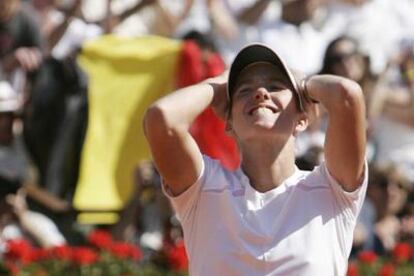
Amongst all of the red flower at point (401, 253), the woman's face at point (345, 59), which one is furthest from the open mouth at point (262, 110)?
the woman's face at point (345, 59)

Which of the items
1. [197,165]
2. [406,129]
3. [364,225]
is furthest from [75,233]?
[197,165]

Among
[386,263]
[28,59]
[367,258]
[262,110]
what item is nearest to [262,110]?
[262,110]

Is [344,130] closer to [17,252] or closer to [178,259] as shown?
[178,259]

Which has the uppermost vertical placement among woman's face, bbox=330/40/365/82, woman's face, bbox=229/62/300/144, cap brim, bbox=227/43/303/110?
cap brim, bbox=227/43/303/110

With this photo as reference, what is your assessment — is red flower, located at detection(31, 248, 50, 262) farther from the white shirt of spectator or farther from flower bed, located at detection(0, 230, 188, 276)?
the white shirt of spectator

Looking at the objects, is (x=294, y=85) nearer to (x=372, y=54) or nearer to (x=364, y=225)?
(x=364, y=225)

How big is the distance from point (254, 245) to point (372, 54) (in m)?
6.73

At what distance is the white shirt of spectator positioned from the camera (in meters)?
4.75

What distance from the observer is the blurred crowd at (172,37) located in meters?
9.80

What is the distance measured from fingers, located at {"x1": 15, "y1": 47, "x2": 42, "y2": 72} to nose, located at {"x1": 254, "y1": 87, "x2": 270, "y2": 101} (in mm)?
5485

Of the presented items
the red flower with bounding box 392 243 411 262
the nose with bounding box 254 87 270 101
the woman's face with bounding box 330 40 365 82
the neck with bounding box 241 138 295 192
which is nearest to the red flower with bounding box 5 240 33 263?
the red flower with bounding box 392 243 411 262

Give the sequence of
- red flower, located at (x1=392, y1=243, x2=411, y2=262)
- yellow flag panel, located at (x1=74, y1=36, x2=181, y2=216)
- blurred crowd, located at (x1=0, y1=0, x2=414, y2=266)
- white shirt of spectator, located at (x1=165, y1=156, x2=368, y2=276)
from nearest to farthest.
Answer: white shirt of spectator, located at (x1=165, y1=156, x2=368, y2=276), red flower, located at (x1=392, y1=243, x2=411, y2=262), blurred crowd, located at (x1=0, y1=0, x2=414, y2=266), yellow flag panel, located at (x1=74, y1=36, x2=181, y2=216)

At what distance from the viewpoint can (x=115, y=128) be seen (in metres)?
10.3

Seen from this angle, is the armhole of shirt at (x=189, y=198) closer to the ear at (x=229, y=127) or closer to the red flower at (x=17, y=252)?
the ear at (x=229, y=127)
